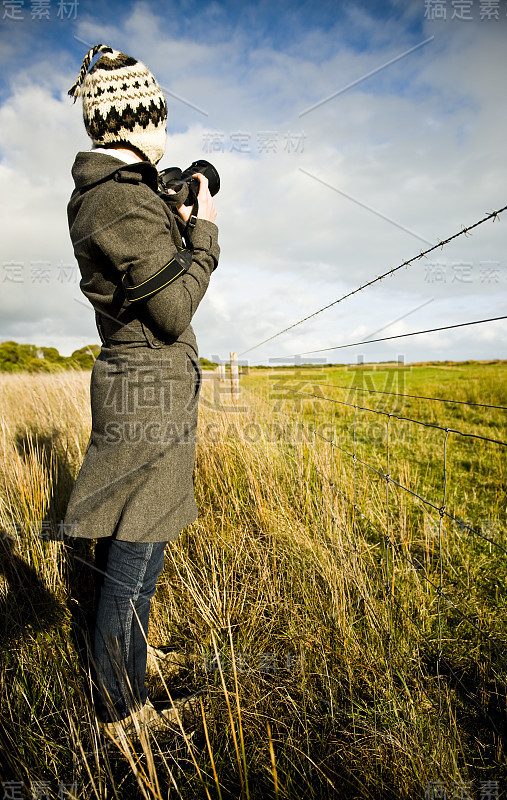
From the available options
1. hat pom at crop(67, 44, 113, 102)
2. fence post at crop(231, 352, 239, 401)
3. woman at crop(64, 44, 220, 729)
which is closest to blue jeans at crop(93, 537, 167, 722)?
woman at crop(64, 44, 220, 729)

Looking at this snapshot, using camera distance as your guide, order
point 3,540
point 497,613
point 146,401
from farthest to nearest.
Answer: point 3,540
point 497,613
point 146,401

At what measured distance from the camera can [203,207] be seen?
1.27 meters

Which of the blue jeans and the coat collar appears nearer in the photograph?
the coat collar

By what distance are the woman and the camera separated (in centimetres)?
3

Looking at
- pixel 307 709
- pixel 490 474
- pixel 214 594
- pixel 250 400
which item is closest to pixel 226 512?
pixel 214 594

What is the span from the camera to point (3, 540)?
2.04 metres

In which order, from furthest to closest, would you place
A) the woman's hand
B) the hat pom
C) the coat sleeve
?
1. the woman's hand
2. the hat pom
3. the coat sleeve

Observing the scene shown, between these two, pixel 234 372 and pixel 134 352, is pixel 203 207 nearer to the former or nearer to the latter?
pixel 134 352

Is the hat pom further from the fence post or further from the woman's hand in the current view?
the fence post

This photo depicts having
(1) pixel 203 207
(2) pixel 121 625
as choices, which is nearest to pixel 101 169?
(1) pixel 203 207

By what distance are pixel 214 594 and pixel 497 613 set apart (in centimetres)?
128

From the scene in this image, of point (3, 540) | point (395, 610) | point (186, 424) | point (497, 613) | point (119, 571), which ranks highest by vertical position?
point (186, 424)

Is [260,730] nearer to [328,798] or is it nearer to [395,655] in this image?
[328,798]

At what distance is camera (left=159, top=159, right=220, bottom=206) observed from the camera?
4.00 feet
